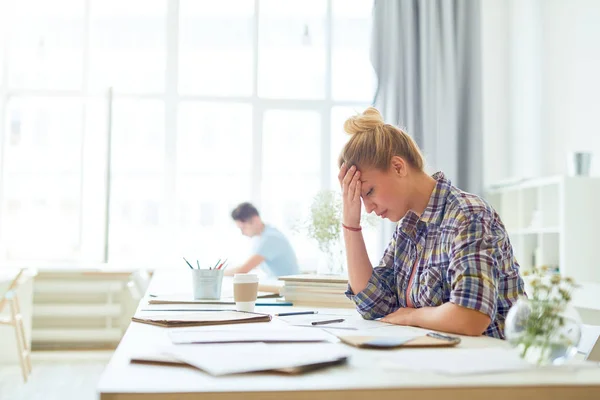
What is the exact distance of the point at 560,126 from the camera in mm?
4832

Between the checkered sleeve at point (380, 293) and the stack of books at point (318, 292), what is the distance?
186 millimetres

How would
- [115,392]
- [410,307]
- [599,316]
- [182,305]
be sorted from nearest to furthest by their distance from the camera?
[115,392]
[410,307]
[182,305]
[599,316]

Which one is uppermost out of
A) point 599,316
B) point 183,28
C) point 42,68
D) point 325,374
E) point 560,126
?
point 183,28

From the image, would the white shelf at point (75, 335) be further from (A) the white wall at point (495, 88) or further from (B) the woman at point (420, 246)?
(B) the woman at point (420, 246)

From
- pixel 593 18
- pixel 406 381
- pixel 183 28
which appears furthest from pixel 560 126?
pixel 406 381

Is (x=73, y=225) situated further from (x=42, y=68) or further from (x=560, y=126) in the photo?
(x=560, y=126)

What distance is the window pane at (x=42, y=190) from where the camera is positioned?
18.0 ft

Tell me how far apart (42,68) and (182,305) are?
4.13 metres

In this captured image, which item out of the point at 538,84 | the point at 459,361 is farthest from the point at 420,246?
the point at 538,84

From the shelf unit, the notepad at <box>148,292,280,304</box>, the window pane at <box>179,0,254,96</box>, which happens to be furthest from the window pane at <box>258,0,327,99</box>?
the notepad at <box>148,292,280,304</box>

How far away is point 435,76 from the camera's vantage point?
5.53m

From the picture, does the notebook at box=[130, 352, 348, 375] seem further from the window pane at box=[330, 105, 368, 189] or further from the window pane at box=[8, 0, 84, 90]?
the window pane at box=[8, 0, 84, 90]

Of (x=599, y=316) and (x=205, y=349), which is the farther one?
(x=599, y=316)

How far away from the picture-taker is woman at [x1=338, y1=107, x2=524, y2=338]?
1546 millimetres
